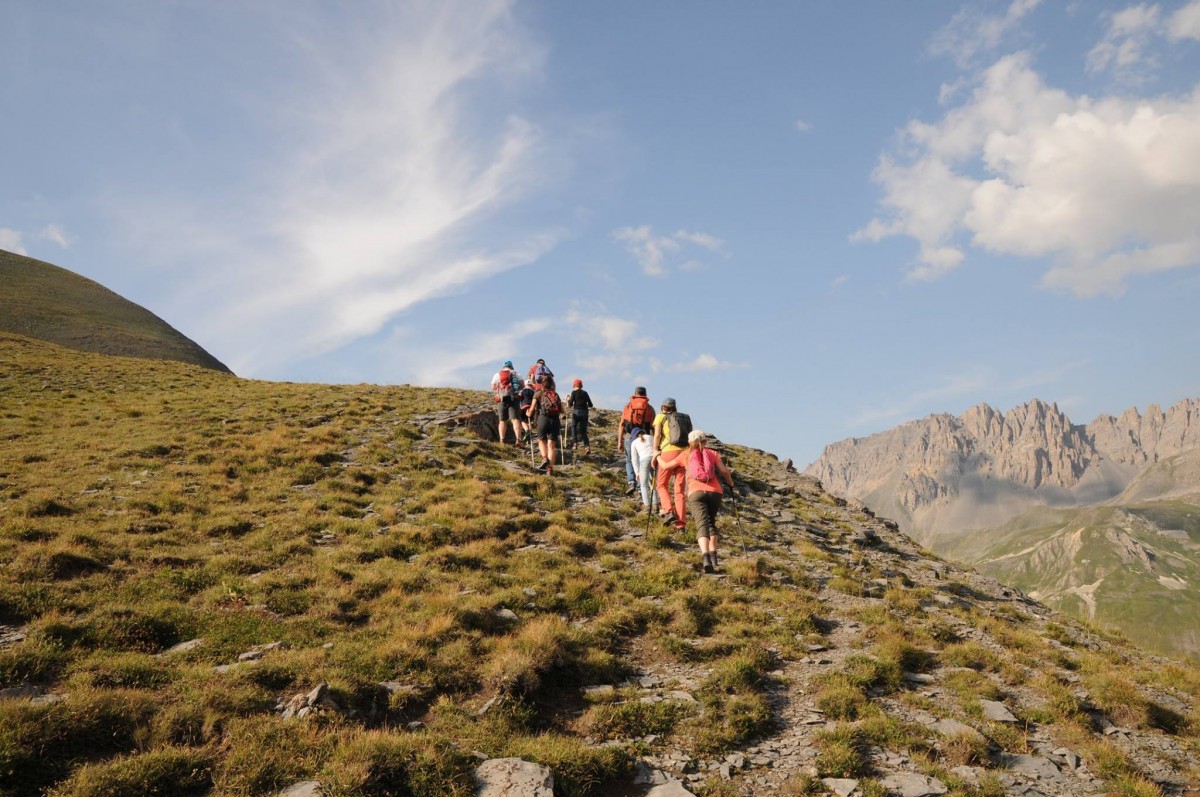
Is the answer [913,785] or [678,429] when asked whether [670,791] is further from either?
[678,429]

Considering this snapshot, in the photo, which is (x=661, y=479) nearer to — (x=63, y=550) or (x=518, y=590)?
(x=518, y=590)

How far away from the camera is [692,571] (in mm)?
15000

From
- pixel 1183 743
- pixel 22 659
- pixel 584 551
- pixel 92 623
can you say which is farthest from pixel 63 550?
pixel 1183 743

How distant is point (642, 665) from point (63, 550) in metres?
11.1

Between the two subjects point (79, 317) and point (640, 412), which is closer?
point (640, 412)

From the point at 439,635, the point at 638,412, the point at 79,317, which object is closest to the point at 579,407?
the point at 638,412

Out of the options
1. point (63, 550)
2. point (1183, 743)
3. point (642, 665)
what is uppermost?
point (63, 550)

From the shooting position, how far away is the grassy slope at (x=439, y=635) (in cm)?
716

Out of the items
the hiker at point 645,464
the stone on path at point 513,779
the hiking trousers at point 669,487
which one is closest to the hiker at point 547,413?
the hiker at point 645,464

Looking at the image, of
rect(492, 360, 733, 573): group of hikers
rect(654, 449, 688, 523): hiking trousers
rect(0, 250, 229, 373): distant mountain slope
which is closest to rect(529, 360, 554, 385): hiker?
rect(492, 360, 733, 573): group of hikers

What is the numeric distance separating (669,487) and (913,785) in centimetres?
1145

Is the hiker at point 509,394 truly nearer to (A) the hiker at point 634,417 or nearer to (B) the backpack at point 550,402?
(B) the backpack at point 550,402

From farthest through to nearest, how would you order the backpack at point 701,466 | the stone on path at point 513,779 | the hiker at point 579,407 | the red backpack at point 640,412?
the hiker at point 579,407, the red backpack at point 640,412, the backpack at point 701,466, the stone on path at point 513,779

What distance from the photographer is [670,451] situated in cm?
1734
